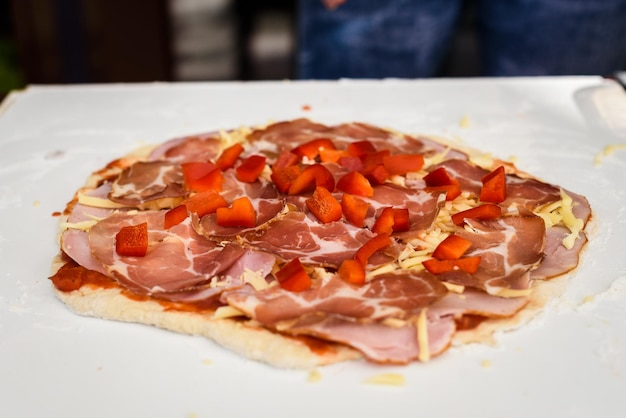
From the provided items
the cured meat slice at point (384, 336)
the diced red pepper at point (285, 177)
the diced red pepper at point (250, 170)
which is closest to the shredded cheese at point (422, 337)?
the cured meat slice at point (384, 336)

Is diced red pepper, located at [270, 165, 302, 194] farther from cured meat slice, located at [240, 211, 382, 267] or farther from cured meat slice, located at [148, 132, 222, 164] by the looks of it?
cured meat slice, located at [148, 132, 222, 164]

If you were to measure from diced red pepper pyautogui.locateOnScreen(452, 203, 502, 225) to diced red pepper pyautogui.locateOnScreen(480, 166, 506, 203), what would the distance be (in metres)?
0.12

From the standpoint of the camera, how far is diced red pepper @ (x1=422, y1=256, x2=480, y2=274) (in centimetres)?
202

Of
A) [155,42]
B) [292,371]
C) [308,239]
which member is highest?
[308,239]

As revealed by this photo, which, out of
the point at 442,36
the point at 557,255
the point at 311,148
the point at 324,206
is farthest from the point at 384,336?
the point at 442,36

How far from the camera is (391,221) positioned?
7.14ft

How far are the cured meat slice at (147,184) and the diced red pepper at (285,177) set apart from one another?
0.31m

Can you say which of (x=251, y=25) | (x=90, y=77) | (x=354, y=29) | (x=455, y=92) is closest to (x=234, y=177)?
(x=455, y=92)

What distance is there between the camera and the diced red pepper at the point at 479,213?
2238 millimetres

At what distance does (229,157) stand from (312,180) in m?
0.39

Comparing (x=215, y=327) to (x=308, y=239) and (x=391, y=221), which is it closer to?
(x=308, y=239)

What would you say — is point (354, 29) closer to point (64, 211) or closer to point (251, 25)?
point (64, 211)

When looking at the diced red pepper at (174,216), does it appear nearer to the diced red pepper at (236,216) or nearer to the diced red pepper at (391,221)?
the diced red pepper at (236,216)

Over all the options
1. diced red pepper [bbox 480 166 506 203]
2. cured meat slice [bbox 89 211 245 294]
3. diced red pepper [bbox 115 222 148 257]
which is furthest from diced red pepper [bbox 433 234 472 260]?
diced red pepper [bbox 115 222 148 257]
